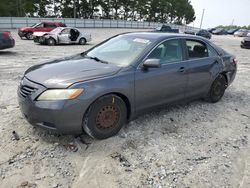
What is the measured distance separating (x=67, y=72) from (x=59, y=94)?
46cm

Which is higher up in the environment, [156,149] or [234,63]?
[234,63]

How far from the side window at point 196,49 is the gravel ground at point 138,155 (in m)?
1.21

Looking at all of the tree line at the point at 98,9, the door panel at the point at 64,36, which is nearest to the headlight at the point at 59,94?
→ the door panel at the point at 64,36

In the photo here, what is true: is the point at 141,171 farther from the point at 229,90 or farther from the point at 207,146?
the point at 229,90

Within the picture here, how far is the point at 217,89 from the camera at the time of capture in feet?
18.7

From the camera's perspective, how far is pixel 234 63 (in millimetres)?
6051

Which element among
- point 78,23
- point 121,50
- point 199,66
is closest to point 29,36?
point 121,50

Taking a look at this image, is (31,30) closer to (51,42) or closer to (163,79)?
(51,42)

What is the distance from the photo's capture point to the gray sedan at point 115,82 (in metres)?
3.32

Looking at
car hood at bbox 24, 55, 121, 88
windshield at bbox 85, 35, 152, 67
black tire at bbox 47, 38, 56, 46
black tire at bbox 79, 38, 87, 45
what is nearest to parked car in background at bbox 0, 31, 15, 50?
black tire at bbox 47, 38, 56, 46

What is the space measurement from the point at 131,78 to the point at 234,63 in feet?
11.2

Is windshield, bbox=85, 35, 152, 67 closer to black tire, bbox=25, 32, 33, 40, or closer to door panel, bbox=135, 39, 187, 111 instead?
door panel, bbox=135, 39, 187, 111

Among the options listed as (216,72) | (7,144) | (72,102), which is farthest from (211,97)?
(7,144)

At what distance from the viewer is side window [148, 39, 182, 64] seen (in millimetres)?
4273
